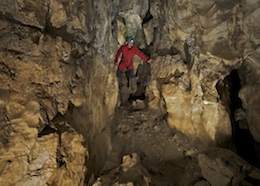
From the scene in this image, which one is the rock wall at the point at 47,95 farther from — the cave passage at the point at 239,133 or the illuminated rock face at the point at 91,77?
the cave passage at the point at 239,133

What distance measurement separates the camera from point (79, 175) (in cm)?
347

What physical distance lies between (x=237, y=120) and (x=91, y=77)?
3132 millimetres

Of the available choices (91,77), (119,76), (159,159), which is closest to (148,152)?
(159,159)

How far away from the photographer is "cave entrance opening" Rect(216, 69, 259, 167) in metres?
4.55

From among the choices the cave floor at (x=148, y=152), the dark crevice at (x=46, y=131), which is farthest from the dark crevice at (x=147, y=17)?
the dark crevice at (x=46, y=131)

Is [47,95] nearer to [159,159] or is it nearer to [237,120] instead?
[159,159]

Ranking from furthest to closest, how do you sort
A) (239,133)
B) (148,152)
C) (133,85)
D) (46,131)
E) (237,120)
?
(133,85), (148,152), (239,133), (237,120), (46,131)

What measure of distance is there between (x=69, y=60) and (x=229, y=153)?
3.48 metres

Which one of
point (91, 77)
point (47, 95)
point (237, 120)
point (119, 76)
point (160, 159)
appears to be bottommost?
point (160, 159)

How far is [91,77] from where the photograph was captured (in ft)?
14.4

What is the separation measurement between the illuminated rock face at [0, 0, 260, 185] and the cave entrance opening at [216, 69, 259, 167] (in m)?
0.05

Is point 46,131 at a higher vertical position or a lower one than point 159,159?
higher

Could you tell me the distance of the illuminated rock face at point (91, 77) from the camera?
9.82 feet

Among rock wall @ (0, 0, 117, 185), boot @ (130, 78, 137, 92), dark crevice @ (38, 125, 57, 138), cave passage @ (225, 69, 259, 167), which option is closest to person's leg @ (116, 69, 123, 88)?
boot @ (130, 78, 137, 92)
